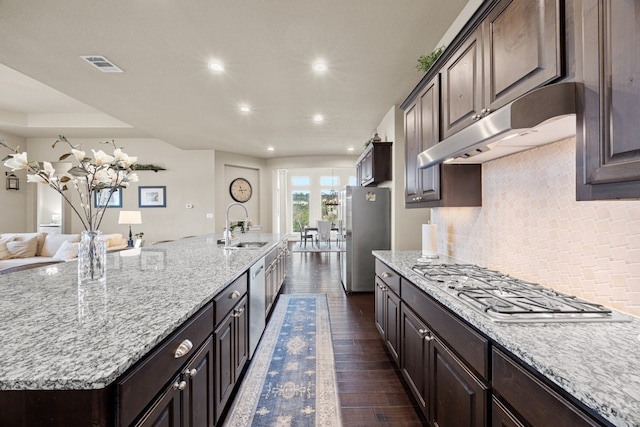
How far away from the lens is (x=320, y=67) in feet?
10.1

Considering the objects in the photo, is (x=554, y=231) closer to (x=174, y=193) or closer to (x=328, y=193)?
(x=174, y=193)

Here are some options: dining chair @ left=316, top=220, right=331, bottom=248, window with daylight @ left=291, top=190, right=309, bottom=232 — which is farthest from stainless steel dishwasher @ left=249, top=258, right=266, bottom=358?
window with daylight @ left=291, top=190, right=309, bottom=232

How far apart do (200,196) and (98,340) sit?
23.3 feet

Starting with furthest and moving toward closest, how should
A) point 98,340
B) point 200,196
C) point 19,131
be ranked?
point 200,196 → point 19,131 → point 98,340

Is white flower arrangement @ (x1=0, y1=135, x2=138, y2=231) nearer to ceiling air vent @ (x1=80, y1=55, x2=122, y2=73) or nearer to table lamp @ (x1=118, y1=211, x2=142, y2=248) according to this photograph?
ceiling air vent @ (x1=80, y1=55, x2=122, y2=73)

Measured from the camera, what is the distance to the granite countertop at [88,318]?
660 mm

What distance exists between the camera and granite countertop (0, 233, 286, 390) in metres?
0.66

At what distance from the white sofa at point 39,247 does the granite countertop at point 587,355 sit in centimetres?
570

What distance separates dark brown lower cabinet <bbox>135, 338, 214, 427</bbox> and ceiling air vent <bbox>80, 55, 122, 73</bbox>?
3.22 m

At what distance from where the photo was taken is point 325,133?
5.85m

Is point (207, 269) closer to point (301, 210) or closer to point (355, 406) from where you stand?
point (355, 406)

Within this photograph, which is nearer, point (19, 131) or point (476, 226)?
point (476, 226)

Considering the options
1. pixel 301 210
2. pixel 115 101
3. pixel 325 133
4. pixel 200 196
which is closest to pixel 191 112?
pixel 115 101

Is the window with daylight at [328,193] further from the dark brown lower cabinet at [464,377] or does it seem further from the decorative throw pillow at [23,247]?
the dark brown lower cabinet at [464,377]
